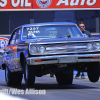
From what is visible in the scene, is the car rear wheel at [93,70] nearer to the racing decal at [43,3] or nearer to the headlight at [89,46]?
the headlight at [89,46]

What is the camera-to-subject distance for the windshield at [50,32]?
31.9 ft

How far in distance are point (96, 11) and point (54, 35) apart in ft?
67.3

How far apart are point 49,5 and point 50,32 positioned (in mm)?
19363

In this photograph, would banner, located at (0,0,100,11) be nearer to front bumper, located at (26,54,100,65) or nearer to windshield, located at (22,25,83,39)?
windshield, located at (22,25,83,39)

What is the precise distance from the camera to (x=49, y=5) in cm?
2900

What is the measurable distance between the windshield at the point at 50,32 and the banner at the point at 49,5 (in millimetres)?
18943

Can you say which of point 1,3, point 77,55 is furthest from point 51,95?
point 1,3

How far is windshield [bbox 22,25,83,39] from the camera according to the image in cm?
972

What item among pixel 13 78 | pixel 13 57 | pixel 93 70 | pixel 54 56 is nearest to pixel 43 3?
pixel 13 78

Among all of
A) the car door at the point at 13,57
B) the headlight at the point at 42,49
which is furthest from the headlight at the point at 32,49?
the car door at the point at 13,57

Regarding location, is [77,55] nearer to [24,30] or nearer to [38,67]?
[38,67]

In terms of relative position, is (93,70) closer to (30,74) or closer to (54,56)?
(54,56)

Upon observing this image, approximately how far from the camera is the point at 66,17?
2948 cm

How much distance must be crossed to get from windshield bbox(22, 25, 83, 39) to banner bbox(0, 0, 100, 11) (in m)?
18.9
